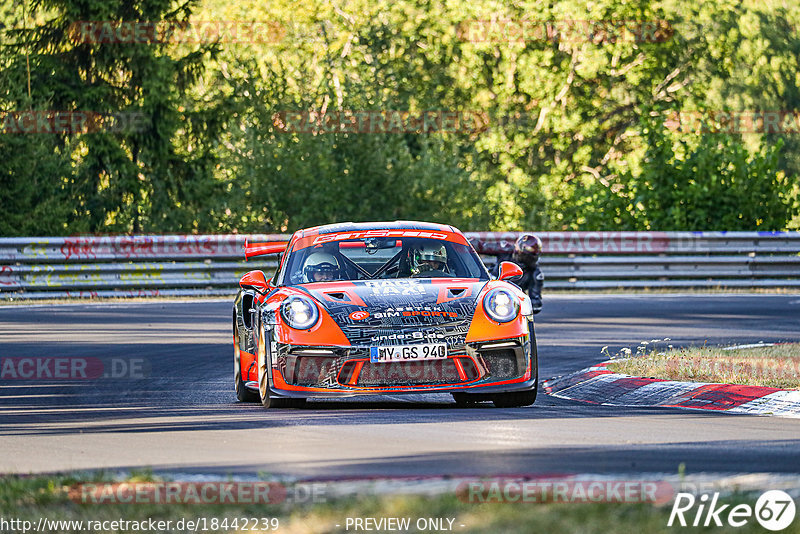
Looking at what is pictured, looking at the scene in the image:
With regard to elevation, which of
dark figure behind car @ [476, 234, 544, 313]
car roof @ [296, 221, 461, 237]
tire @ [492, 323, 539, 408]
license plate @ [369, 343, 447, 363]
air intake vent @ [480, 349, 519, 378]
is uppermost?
car roof @ [296, 221, 461, 237]

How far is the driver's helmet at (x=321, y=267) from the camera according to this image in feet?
35.4

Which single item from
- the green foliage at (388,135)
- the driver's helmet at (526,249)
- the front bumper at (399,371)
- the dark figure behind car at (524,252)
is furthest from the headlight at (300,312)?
the green foliage at (388,135)

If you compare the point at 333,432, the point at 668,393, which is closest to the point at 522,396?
the point at 668,393

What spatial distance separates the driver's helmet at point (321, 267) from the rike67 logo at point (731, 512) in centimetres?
541

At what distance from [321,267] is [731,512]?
5882 millimetres

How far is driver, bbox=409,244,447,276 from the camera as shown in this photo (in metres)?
11.0

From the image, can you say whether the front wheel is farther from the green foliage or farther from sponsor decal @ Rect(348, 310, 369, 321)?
the green foliage

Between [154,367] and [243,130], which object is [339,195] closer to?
[243,130]

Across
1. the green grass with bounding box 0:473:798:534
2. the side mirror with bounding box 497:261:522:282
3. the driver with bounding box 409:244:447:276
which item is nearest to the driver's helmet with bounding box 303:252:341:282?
the driver with bounding box 409:244:447:276

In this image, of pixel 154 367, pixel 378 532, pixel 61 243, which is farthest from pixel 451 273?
pixel 61 243

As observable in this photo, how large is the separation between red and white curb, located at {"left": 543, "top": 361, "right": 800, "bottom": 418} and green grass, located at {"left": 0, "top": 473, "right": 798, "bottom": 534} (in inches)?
164

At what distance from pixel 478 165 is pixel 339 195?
5.80 m

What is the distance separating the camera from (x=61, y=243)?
23328 mm

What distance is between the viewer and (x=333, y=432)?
335 inches
